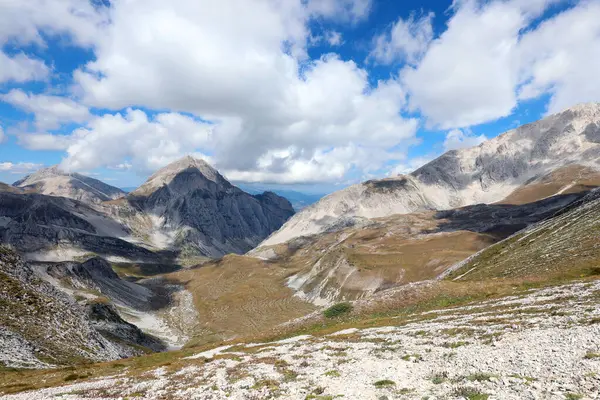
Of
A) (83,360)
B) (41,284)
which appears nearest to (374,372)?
(83,360)

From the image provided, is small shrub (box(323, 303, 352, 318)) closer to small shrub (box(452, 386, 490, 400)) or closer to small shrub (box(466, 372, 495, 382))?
small shrub (box(466, 372, 495, 382))

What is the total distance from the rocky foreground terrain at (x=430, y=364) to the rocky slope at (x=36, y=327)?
19.2m

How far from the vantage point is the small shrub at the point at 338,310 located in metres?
57.1

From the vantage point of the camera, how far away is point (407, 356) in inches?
940

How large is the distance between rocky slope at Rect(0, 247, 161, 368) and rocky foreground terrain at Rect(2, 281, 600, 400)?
19.2m

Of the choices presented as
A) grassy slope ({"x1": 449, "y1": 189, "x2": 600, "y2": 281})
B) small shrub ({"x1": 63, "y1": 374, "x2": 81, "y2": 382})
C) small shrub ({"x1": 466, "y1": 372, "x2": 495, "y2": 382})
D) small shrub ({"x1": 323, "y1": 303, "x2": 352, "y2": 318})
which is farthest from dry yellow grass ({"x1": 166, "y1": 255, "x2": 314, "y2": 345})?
small shrub ({"x1": 466, "y1": 372, "x2": 495, "y2": 382})

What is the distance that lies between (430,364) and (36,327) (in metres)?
53.4

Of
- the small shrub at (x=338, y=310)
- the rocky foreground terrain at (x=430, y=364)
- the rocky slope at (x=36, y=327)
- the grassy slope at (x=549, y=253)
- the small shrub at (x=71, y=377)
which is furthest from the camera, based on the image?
the small shrub at (x=338, y=310)

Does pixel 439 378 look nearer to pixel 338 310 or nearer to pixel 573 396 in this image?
pixel 573 396

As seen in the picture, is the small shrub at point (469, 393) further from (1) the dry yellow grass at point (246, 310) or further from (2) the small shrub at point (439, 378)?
(1) the dry yellow grass at point (246, 310)

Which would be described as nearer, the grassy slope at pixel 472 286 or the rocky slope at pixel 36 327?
the grassy slope at pixel 472 286

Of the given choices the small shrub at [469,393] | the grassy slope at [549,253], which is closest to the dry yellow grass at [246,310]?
the grassy slope at [549,253]

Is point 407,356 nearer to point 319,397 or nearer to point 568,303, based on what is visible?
point 319,397

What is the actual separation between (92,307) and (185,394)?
10269 cm
